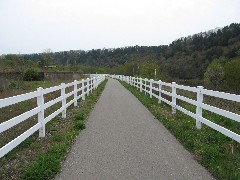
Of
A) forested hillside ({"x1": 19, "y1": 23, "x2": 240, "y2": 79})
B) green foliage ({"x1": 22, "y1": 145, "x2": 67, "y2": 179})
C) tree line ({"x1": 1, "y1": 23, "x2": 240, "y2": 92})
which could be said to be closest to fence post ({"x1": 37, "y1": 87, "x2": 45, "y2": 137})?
green foliage ({"x1": 22, "y1": 145, "x2": 67, "y2": 179})

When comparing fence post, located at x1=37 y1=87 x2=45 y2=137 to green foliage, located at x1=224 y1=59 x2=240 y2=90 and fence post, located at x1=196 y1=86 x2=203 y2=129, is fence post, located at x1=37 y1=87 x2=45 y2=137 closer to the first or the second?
fence post, located at x1=196 y1=86 x2=203 y2=129

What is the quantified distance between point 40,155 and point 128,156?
1.74m

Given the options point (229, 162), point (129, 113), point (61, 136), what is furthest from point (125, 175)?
point (129, 113)

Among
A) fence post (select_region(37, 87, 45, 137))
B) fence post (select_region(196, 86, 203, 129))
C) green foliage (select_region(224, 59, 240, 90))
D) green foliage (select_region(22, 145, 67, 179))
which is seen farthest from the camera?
green foliage (select_region(224, 59, 240, 90))

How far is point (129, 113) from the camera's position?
13.2 meters

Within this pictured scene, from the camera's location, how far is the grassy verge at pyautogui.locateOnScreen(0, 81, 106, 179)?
5.71 m

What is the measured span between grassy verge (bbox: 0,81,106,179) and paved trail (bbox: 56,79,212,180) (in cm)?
19

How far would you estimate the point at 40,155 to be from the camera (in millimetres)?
6766

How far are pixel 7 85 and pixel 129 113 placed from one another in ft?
57.1

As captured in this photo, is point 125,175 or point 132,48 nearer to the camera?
point 125,175

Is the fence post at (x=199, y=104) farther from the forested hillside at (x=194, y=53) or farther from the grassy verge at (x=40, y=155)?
the forested hillside at (x=194, y=53)

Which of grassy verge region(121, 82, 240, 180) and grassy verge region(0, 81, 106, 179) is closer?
grassy verge region(0, 81, 106, 179)

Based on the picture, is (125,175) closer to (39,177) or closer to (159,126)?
(39,177)

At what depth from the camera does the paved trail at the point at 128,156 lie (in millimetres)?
5723
